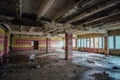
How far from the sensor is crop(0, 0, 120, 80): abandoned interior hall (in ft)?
13.1

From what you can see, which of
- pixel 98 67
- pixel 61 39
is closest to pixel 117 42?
pixel 98 67

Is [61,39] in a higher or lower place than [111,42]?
higher

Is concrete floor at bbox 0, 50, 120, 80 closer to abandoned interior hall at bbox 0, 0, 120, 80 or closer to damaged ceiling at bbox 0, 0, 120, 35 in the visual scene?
abandoned interior hall at bbox 0, 0, 120, 80

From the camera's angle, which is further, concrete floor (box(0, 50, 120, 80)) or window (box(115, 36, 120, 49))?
window (box(115, 36, 120, 49))

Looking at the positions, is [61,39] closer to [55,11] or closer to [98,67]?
[98,67]

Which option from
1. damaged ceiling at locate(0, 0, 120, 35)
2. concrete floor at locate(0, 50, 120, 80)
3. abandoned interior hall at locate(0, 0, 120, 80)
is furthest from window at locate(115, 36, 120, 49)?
damaged ceiling at locate(0, 0, 120, 35)

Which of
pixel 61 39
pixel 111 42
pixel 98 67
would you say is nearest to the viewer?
pixel 98 67

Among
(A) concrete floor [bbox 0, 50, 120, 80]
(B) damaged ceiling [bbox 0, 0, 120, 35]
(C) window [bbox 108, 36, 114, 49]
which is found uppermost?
(B) damaged ceiling [bbox 0, 0, 120, 35]

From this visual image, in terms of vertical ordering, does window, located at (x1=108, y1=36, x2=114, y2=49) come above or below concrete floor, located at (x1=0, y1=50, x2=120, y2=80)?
above

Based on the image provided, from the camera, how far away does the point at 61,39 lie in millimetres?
23109

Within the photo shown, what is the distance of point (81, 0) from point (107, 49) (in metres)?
10.4

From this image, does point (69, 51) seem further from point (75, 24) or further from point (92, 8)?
point (92, 8)

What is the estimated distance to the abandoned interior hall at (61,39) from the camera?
401 cm

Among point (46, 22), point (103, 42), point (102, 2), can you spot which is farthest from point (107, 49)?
point (102, 2)
